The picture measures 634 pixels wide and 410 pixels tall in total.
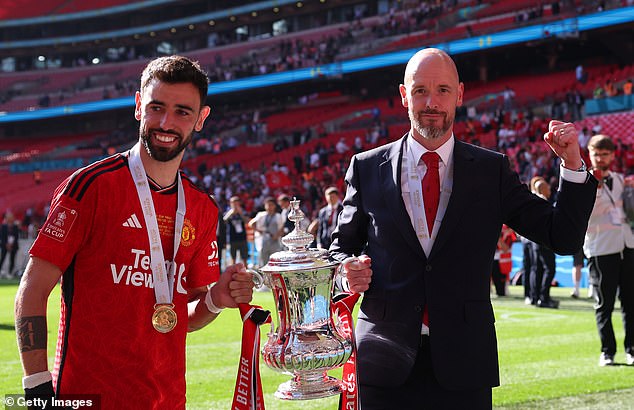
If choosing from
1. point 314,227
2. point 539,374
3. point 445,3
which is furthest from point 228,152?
point 539,374

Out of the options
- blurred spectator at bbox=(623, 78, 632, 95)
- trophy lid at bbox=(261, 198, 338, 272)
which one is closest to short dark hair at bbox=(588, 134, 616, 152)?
trophy lid at bbox=(261, 198, 338, 272)

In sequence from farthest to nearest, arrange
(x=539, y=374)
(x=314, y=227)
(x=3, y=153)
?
1. (x=3, y=153)
2. (x=314, y=227)
3. (x=539, y=374)

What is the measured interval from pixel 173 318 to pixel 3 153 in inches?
1958

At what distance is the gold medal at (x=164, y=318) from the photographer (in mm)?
2691

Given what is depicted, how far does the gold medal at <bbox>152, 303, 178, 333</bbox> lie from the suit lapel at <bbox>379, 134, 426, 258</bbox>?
2.80ft

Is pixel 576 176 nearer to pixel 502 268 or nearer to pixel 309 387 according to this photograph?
pixel 309 387

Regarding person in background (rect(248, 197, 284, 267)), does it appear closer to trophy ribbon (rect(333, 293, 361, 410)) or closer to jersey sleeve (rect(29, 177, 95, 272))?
trophy ribbon (rect(333, 293, 361, 410))

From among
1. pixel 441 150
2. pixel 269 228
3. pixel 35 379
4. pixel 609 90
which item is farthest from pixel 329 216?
pixel 609 90

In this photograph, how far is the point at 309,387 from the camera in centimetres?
277

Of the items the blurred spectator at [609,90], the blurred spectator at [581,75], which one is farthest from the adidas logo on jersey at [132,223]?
the blurred spectator at [581,75]

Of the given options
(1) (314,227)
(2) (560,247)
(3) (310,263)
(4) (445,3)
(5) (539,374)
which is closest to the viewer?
(3) (310,263)

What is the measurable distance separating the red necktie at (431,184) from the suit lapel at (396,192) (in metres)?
0.10

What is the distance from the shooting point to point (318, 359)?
273 cm

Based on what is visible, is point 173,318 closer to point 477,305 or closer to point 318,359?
point 318,359
